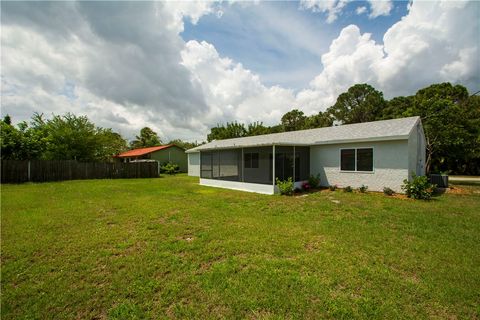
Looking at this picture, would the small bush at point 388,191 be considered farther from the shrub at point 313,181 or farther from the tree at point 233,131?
the tree at point 233,131

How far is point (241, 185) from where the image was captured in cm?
1188

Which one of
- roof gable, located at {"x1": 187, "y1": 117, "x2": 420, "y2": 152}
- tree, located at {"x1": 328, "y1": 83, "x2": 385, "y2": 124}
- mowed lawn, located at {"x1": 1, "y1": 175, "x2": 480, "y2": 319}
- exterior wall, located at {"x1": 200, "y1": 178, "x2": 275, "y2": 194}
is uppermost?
tree, located at {"x1": 328, "y1": 83, "x2": 385, "y2": 124}

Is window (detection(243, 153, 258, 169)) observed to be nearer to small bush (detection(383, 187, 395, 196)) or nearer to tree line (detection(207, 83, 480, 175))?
small bush (detection(383, 187, 395, 196))

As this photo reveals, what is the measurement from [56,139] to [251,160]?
1756cm


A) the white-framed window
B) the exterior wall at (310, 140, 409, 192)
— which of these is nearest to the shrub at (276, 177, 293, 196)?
the exterior wall at (310, 140, 409, 192)

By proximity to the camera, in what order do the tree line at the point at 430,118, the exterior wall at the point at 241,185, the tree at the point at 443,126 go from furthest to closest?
the tree line at the point at 430,118, the tree at the point at 443,126, the exterior wall at the point at 241,185

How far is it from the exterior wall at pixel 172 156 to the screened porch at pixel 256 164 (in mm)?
12375

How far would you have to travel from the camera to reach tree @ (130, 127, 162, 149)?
45344mm

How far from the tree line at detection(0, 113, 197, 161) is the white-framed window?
795 inches

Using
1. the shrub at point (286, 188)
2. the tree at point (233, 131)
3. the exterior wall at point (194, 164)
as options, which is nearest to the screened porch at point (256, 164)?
the shrub at point (286, 188)

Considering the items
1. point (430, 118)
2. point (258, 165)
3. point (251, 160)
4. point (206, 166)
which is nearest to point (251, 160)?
point (251, 160)

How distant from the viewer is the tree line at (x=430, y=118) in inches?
516

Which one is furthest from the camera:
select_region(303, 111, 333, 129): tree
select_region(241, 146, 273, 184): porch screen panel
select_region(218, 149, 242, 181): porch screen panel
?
select_region(303, 111, 333, 129): tree

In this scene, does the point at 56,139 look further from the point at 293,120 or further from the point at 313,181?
the point at 293,120
